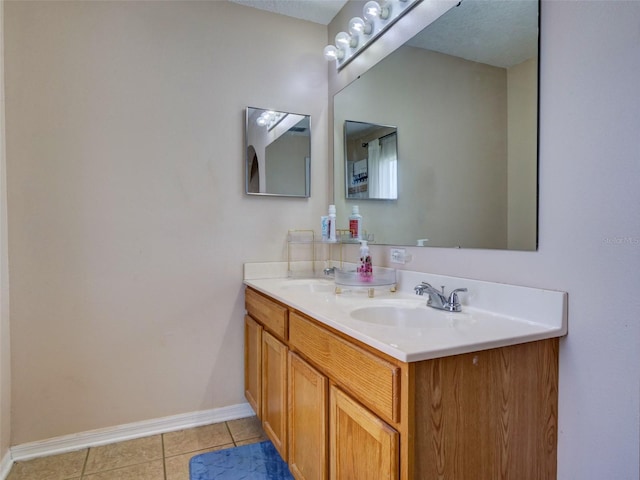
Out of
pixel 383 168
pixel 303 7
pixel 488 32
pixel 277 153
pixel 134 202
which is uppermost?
pixel 303 7

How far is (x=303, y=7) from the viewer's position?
2.15 m

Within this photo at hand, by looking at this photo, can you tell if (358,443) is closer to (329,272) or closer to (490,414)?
(490,414)

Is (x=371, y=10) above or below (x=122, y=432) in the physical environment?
above

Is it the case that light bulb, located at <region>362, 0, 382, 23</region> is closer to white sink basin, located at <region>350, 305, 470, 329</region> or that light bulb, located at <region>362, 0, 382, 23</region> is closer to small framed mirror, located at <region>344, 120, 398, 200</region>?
small framed mirror, located at <region>344, 120, 398, 200</region>

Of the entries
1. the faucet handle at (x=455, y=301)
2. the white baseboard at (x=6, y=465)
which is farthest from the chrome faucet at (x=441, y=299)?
the white baseboard at (x=6, y=465)

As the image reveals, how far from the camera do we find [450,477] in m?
0.89

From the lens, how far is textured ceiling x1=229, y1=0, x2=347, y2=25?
2.11 meters

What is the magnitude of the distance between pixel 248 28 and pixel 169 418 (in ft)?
7.36

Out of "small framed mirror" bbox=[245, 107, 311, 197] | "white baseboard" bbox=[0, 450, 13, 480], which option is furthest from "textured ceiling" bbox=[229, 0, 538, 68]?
"white baseboard" bbox=[0, 450, 13, 480]

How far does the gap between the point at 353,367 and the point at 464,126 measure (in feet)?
3.21

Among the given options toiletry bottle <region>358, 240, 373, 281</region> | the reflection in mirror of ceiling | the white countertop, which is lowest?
the white countertop

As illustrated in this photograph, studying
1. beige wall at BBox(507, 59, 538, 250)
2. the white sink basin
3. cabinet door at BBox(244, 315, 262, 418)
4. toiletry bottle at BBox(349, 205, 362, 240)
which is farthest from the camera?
toiletry bottle at BBox(349, 205, 362, 240)

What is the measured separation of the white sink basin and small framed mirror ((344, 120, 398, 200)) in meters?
0.63

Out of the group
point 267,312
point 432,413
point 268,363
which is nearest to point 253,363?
point 268,363
